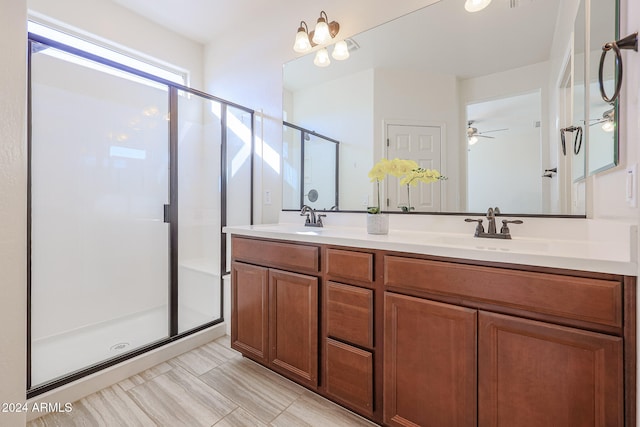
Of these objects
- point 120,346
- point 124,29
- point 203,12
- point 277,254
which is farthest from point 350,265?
point 124,29

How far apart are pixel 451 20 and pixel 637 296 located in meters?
1.59

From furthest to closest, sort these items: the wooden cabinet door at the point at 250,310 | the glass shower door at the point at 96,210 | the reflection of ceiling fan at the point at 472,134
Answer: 1. the glass shower door at the point at 96,210
2. the wooden cabinet door at the point at 250,310
3. the reflection of ceiling fan at the point at 472,134

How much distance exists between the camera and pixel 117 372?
1703 mm

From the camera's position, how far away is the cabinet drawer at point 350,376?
1.29 meters

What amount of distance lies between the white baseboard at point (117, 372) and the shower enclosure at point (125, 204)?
6 centimetres

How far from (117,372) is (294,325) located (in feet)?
3.70

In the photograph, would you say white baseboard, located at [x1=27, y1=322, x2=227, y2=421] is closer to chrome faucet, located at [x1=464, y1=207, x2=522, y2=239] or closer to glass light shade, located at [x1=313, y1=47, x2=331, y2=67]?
chrome faucet, located at [x1=464, y1=207, x2=522, y2=239]

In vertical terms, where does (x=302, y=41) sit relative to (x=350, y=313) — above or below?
above

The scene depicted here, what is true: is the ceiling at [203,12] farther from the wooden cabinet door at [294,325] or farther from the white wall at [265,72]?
the wooden cabinet door at [294,325]

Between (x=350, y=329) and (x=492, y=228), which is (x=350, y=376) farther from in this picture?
(x=492, y=228)

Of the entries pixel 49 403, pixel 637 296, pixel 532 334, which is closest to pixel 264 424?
pixel 49 403

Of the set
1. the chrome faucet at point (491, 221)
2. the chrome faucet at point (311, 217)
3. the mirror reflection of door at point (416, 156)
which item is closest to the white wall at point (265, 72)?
the chrome faucet at point (311, 217)

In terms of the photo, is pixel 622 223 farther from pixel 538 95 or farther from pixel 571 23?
pixel 571 23

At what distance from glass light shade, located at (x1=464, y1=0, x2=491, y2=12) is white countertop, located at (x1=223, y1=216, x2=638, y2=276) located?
116 cm
